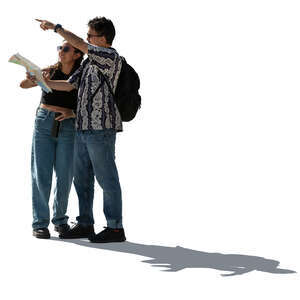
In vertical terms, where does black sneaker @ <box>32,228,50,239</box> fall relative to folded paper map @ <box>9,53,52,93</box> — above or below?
below

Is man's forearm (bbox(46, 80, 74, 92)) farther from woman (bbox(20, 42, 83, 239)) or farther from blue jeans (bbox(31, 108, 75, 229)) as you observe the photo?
blue jeans (bbox(31, 108, 75, 229))

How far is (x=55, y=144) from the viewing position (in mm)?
7926

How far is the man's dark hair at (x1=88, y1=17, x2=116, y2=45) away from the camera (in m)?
7.41

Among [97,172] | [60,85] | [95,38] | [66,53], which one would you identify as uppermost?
[95,38]

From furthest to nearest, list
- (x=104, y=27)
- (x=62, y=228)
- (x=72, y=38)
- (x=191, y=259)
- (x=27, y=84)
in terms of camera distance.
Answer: (x=62, y=228) → (x=27, y=84) → (x=104, y=27) → (x=72, y=38) → (x=191, y=259)

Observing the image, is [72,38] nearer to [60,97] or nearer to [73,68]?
[73,68]

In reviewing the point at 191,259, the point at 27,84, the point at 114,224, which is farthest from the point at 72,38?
the point at 191,259

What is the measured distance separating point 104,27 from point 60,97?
859mm

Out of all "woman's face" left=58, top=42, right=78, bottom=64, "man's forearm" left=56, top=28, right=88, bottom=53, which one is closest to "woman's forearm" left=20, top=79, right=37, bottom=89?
"woman's face" left=58, top=42, right=78, bottom=64

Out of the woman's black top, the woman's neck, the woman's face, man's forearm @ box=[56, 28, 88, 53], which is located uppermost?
man's forearm @ box=[56, 28, 88, 53]

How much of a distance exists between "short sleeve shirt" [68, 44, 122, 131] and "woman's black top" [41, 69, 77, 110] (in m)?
0.31

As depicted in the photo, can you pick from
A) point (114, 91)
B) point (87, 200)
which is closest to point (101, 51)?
point (114, 91)

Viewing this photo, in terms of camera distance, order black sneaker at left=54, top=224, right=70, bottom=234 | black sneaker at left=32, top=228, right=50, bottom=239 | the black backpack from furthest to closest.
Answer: black sneaker at left=54, top=224, right=70, bottom=234 < black sneaker at left=32, top=228, right=50, bottom=239 < the black backpack

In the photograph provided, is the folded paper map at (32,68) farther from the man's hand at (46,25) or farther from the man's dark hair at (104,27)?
the man's dark hair at (104,27)
